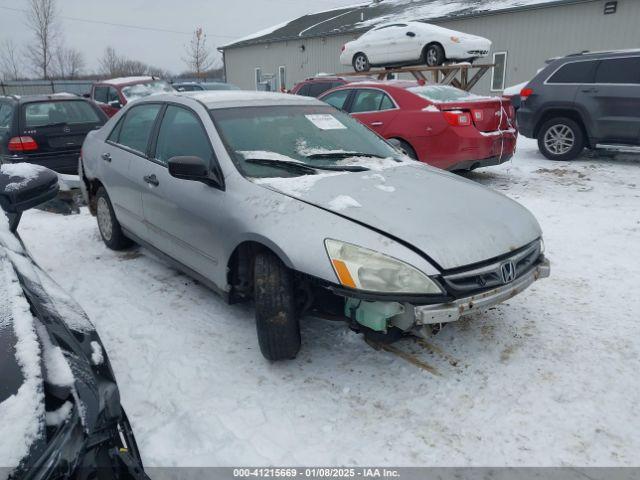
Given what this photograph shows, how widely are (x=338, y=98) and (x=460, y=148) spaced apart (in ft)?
8.07

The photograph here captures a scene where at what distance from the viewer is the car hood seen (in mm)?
2490

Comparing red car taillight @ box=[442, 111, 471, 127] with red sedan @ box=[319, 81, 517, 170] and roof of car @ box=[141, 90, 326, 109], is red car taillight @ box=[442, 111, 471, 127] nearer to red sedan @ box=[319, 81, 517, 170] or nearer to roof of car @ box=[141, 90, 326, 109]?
red sedan @ box=[319, 81, 517, 170]

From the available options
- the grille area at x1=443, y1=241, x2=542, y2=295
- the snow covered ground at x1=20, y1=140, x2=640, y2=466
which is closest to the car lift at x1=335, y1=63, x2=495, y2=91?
the snow covered ground at x1=20, y1=140, x2=640, y2=466

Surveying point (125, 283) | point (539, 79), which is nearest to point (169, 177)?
point (125, 283)

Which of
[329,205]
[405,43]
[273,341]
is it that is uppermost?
[405,43]

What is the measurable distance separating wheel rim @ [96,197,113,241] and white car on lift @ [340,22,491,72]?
10199 millimetres

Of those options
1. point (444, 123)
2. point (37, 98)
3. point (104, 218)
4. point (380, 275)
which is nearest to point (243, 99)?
point (380, 275)

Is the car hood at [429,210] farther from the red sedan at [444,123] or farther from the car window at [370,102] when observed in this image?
the car window at [370,102]

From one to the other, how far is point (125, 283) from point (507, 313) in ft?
10.1

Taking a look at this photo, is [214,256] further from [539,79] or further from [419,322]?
[539,79]

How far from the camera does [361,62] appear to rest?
14.2 meters

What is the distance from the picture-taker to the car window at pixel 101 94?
12086 mm

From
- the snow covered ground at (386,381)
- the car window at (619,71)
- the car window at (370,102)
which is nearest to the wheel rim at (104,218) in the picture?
the snow covered ground at (386,381)

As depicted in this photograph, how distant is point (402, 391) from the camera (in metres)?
2.65
